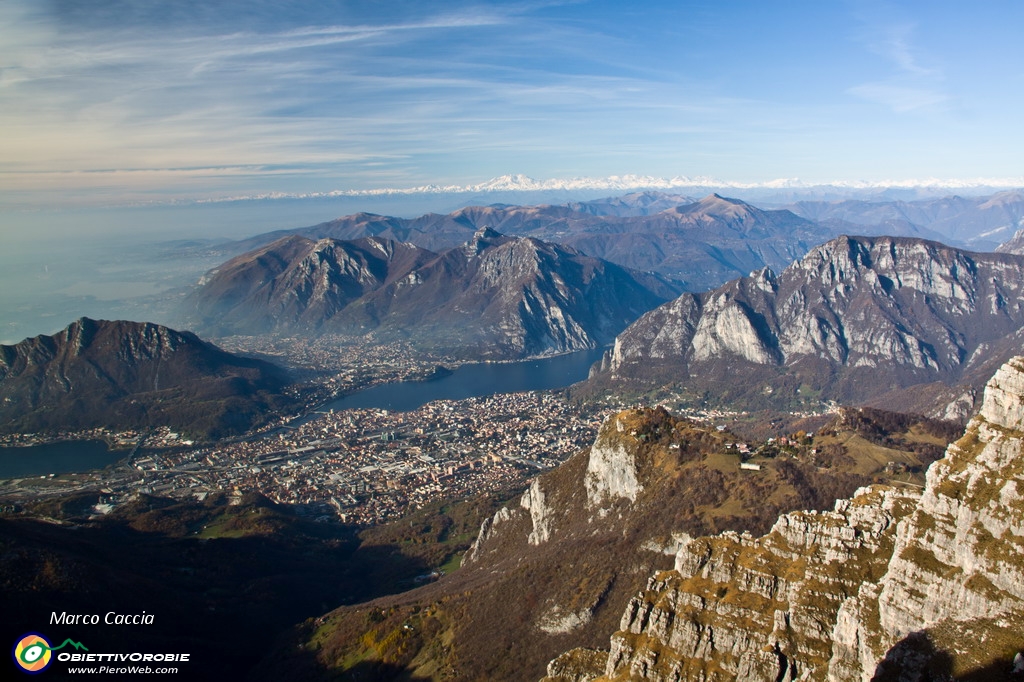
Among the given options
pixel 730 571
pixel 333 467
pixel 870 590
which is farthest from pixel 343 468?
pixel 870 590

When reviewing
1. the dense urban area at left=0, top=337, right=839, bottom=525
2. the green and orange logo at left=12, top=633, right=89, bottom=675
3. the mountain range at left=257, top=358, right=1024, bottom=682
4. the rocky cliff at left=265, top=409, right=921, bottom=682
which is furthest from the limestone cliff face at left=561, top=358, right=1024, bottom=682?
the dense urban area at left=0, top=337, right=839, bottom=525

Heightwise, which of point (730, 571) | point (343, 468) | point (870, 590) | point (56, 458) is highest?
point (870, 590)

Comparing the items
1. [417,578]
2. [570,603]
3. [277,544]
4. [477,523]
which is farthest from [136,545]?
[570,603]

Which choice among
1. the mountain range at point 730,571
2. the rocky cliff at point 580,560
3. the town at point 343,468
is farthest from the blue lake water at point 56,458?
the rocky cliff at point 580,560

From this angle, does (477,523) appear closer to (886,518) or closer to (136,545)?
(136,545)

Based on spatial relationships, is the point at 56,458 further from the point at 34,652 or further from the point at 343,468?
the point at 34,652

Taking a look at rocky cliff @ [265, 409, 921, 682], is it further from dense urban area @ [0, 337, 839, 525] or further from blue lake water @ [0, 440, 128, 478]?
blue lake water @ [0, 440, 128, 478]
